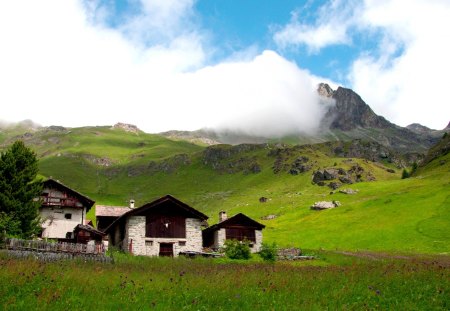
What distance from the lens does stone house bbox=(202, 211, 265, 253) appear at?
2665 inches

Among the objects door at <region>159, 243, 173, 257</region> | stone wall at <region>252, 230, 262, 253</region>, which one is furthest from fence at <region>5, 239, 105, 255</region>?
stone wall at <region>252, 230, 262, 253</region>

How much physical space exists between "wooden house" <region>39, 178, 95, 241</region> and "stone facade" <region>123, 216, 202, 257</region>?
47.3 feet

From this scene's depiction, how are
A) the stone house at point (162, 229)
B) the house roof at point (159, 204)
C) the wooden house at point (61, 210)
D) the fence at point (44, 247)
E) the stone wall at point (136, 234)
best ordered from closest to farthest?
the fence at point (44, 247) → the stone wall at point (136, 234) → the stone house at point (162, 229) → the house roof at point (159, 204) → the wooden house at point (61, 210)

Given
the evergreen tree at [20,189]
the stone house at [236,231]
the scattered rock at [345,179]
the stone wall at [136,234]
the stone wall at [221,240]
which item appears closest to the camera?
the evergreen tree at [20,189]

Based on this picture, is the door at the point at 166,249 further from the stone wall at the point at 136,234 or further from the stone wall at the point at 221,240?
the stone wall at the point at 221,240

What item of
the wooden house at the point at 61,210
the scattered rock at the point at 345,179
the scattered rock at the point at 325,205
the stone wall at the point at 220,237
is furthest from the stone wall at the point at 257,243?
the scattered rock at the point at 345,179

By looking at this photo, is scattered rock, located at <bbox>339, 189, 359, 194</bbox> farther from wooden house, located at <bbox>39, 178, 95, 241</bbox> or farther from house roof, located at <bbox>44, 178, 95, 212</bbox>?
wooden house, located at <bbox>39, 178, 95, 241</bbox>

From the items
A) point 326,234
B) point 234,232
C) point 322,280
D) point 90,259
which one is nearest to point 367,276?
point 322,280

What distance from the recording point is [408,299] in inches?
647

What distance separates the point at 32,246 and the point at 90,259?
484 centimetres

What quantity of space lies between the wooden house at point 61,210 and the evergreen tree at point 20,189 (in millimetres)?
13546

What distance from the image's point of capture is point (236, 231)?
68.1 meters

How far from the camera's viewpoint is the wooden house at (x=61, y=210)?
212ft

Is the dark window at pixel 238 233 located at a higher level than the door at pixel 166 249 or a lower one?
higher
